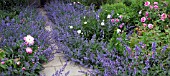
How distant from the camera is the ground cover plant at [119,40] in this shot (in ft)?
8.79

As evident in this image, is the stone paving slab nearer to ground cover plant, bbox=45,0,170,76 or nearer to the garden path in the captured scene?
the garden path

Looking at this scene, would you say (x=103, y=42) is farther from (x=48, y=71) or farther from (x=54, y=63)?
(x=48, y=71)

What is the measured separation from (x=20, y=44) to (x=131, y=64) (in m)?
1.36

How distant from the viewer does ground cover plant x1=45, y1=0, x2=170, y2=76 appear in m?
2.68

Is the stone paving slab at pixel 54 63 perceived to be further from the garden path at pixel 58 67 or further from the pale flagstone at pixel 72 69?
the pale flagstone at pixel 72 69

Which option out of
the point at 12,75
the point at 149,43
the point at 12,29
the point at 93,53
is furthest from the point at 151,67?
the point at 12,29

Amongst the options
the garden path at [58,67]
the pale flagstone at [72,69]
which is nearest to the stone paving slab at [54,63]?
the garden path at [58,67]

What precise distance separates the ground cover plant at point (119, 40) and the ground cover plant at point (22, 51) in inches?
12.4

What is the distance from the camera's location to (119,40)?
315cm

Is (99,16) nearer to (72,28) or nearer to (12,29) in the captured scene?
(72,28)

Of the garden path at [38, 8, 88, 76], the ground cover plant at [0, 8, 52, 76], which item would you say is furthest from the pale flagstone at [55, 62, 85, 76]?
the ground cover plant at [0, 8, 52, 76]

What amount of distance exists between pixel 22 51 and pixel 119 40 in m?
1.22

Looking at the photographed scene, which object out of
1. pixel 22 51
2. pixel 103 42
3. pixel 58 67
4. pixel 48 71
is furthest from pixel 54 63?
pixel 103 42

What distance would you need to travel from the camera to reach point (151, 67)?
→ 104 inches
